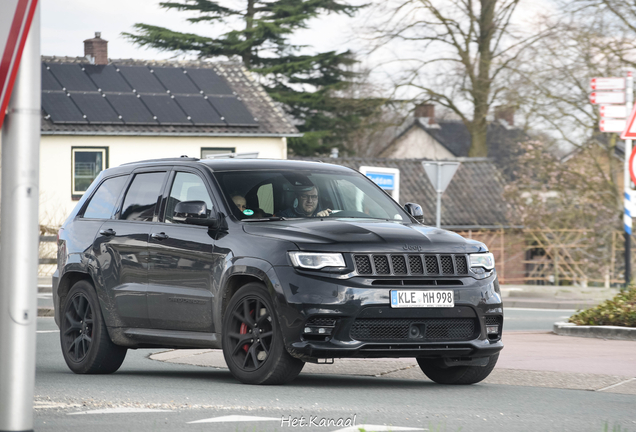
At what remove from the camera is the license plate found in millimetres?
7773

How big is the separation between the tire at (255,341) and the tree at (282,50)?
39770 mm

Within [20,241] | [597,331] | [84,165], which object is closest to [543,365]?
[597,331]

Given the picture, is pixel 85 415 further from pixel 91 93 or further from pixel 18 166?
pixel 91 93

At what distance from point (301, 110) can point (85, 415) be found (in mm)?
43737

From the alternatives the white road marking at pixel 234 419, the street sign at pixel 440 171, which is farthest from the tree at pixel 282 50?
the white road marking at pixel 234 419

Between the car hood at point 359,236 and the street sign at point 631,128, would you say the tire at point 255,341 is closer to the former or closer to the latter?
the car hood at point 359,236

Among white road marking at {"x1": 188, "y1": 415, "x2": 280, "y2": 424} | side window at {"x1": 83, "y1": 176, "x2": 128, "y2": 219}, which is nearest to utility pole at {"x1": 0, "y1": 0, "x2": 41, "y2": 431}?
white road marking at {"x1": 188, "y1": 415, "x2": 280, "y2": 424}

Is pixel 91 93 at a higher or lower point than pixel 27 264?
higher

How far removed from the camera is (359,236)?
26.1ft

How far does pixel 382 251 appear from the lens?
7.83m

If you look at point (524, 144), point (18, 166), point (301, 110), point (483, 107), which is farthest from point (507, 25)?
point (18, 166)

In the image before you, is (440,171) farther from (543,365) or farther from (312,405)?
(312,405)

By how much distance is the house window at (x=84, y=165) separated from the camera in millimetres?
37625

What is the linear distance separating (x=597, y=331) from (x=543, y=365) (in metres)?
3.36
